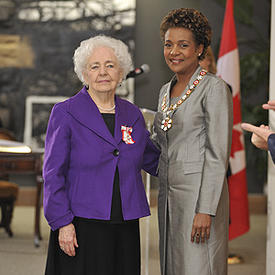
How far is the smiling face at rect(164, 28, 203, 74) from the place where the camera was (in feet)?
7.38

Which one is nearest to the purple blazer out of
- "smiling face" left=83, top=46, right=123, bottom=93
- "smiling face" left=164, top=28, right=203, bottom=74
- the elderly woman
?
the elderly woman

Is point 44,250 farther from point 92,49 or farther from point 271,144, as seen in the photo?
point 271,144

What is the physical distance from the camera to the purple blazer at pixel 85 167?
6.68 feet

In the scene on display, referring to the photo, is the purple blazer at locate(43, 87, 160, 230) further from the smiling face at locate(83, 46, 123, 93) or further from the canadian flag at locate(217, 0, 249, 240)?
the canadian flag at locate(217, 0, 249, 240)

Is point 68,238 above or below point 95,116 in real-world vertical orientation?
below

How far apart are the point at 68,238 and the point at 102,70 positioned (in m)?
0.69

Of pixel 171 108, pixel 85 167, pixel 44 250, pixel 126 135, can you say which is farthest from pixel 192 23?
pixel 44 250

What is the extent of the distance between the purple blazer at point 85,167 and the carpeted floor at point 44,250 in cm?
65

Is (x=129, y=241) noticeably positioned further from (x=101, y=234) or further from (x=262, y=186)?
(x=262, y=186)

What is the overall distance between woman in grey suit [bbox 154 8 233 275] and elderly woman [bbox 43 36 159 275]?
152 millimetres

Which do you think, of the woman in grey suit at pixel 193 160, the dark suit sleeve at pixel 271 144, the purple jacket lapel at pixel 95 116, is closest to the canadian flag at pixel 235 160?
the woman in grey suit at pixel 193 160

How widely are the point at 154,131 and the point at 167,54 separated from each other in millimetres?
361

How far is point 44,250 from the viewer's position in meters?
4.84

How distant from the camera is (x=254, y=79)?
254 inches
